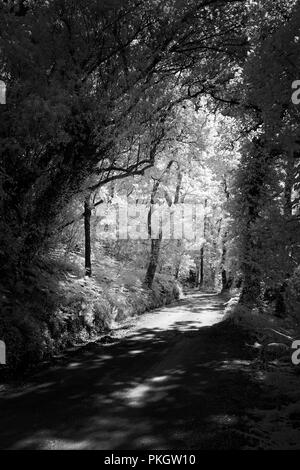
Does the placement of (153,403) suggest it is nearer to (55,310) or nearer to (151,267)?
(55,310)

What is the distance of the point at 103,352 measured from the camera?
11523 millimetres

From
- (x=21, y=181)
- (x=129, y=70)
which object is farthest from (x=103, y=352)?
(x=129, y=70)

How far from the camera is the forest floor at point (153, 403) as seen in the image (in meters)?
5.57

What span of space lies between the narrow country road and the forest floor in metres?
0.01

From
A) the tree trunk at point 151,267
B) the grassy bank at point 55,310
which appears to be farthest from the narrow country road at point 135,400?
the tree trunk at point 151,267

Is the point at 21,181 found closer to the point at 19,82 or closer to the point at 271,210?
the point at 19,82

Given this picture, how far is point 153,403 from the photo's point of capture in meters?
7.10

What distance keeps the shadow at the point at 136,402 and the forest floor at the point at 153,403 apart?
0.6 inches

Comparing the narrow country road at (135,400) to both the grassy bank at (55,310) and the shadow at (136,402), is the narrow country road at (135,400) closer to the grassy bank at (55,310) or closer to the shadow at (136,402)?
the shadow at (136,402)

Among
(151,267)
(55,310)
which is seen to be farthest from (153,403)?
(151,267)

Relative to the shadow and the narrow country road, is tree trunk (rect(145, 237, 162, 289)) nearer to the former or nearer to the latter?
the narrow country road

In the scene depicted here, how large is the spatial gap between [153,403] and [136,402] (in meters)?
0.30

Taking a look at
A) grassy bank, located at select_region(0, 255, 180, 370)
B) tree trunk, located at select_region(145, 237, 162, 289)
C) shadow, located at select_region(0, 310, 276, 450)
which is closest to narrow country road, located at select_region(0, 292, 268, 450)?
shadow, located at select_region(0, 310, 276, 450)

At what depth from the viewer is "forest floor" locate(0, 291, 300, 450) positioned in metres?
5.57
